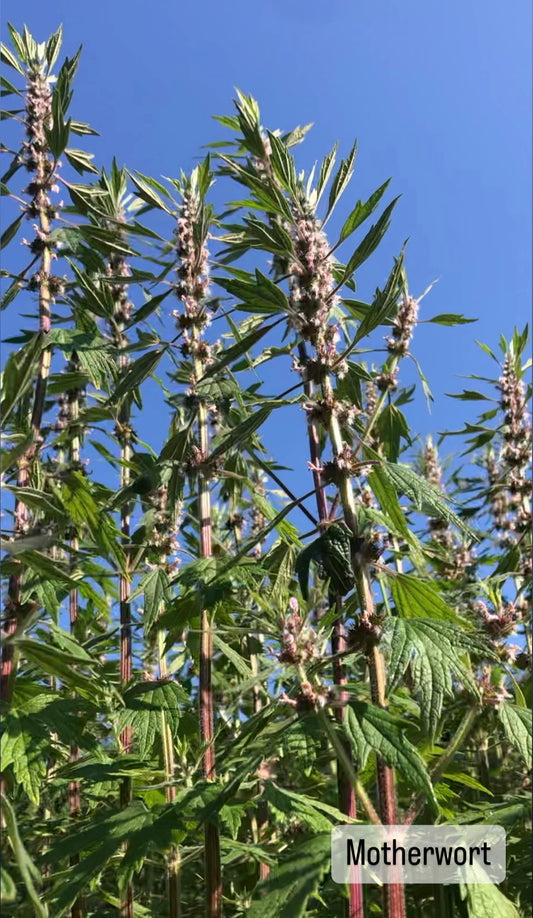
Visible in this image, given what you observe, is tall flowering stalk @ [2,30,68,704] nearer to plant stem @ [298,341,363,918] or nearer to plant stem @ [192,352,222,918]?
plant stem @ [192,352,222,918]

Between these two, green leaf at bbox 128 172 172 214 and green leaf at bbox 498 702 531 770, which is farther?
green leaf at bbox 128 172 172 214

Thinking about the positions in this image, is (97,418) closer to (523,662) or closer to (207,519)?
(207,519)

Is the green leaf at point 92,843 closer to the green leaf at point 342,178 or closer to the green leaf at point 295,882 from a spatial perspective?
the green leaf at point 295,882

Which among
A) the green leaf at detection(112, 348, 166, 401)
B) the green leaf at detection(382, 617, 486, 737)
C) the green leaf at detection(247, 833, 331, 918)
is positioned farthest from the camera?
the green leaf at detection(112, 348, 166, 401)

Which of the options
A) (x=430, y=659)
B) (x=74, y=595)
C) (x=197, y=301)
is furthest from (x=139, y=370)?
(x=74, y=595)

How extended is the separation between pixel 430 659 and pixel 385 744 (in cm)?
20

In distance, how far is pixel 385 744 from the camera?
1533 mm

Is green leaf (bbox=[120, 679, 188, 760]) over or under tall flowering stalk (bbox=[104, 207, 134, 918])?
under

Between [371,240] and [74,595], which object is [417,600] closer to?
[371,240]

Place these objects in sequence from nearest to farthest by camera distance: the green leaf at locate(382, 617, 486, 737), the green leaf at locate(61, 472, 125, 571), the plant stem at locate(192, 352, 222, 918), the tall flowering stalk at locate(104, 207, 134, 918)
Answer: the green leaf at locate(382, 617, 486, 737) < the plant stem at locate(192, 352, 222, 918) < the green leaf at locate(61, 472, 125, 571) < the tall flowering stalk at locate(104, 207, 134, 918)

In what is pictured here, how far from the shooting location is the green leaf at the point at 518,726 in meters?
1.72

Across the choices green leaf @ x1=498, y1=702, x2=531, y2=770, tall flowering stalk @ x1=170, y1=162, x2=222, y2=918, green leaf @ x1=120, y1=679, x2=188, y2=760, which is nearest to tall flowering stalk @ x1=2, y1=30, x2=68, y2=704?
tall flowering stalk @ x1=170, y1=162, x2=222, y2=918

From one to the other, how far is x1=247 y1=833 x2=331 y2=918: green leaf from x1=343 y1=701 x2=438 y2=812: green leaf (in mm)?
226

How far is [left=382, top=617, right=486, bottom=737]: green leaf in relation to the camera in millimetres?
→ 1579
